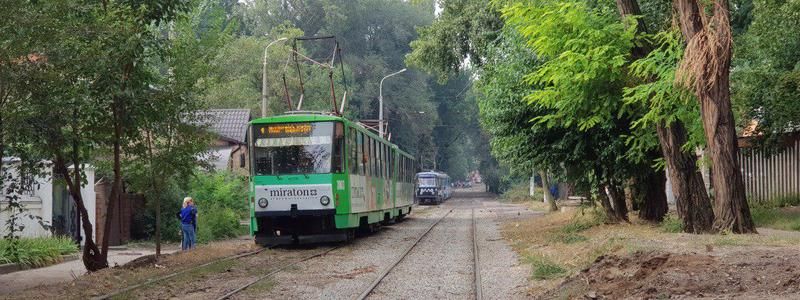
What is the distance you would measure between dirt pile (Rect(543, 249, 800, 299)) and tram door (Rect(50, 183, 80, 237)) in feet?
45.7

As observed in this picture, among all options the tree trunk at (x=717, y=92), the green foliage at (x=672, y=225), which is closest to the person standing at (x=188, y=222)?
the green foliage at (x=672, y=225)

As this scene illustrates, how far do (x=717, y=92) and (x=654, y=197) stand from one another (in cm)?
763

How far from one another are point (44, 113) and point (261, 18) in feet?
196

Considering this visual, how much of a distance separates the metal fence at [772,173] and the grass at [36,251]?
1699 cm

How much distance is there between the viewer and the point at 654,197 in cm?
2214

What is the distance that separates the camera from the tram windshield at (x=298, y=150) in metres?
20.6

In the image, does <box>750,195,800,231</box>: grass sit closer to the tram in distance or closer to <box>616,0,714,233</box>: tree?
<box>616,0,714,233</box>: tree

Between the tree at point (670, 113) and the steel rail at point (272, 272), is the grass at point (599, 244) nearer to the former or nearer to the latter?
the tree at point (670, 113)

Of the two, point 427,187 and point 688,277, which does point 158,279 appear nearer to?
point 688,277

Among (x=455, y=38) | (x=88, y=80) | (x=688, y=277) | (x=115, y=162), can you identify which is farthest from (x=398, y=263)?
(x=455, y=38)

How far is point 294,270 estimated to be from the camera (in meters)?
15.8

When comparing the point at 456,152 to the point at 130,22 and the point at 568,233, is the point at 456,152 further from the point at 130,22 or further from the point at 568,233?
the point at 130,22

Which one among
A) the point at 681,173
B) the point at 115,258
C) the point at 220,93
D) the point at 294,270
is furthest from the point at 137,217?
the point at 220,93

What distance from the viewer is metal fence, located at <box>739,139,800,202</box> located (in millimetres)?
23000
